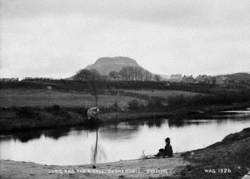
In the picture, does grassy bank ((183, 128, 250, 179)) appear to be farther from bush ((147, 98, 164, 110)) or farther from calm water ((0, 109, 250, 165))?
bush ((147, 98, 164, 110))

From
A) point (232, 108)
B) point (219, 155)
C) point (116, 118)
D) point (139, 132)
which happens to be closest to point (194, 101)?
point (232, 108)

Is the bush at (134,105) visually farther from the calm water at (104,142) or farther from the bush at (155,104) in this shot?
the calm water at (104,142)

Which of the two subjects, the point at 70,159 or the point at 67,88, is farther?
the point at 67,88

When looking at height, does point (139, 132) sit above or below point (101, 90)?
below

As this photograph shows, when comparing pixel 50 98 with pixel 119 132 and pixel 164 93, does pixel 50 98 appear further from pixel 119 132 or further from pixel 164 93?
pixel 164 93

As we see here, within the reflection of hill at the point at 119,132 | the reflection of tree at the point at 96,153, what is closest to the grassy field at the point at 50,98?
the reflection of hill at the point at 119,132

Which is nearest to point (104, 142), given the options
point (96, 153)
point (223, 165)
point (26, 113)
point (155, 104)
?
point (26, 113)

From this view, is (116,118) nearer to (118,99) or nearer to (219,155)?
(118,99)

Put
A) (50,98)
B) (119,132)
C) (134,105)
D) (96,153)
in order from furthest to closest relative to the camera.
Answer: (134,105)
(50,98)
(119,132)
(96,153)
